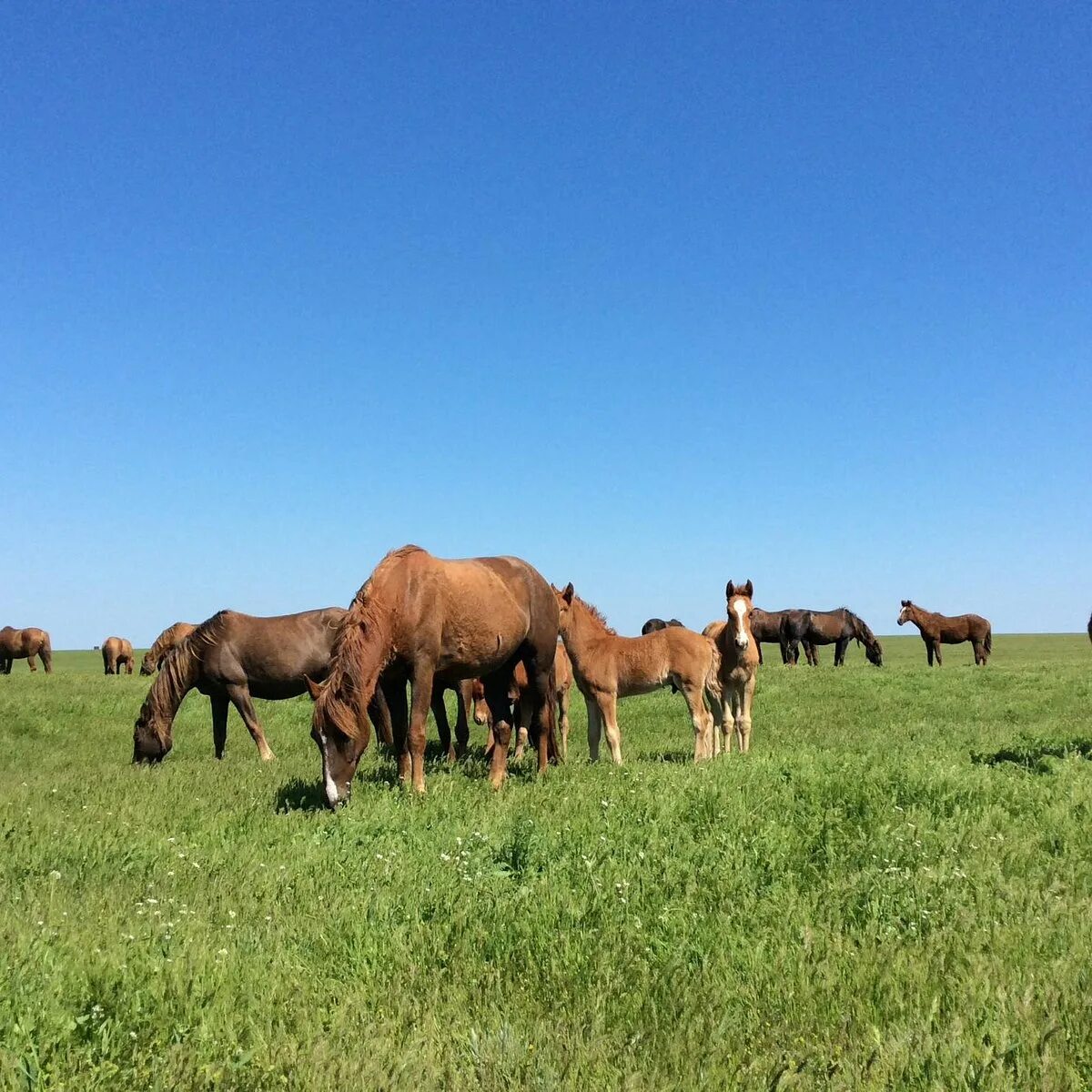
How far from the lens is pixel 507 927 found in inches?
218

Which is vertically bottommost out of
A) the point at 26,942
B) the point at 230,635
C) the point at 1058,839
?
the point at 1058,839

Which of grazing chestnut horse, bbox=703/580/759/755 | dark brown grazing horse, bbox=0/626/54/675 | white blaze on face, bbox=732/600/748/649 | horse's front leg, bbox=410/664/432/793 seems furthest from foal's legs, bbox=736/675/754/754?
dark brown grazing horse, bbox=0/626/54/675

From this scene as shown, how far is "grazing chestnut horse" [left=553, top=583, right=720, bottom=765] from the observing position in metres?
13.7

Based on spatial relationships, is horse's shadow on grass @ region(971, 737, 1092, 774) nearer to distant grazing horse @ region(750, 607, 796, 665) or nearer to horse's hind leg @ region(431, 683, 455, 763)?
horse's hind leg @ region(431, 683, 455, 763)

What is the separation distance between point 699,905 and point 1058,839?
3638mm

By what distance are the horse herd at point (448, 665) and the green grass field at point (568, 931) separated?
1126mm

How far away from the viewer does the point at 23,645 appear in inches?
1784

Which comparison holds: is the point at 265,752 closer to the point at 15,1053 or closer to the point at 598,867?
the point at 598,867

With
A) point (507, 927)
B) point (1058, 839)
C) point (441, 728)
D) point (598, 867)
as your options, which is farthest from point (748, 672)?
point (507, 927)

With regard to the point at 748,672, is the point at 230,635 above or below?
above

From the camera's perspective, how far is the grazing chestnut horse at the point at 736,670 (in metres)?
13.5

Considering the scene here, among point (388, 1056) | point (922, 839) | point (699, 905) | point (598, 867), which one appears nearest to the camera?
point (388, 1056)

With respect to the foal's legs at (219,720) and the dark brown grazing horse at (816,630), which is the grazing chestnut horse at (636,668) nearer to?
the foal's legs at (219,720)

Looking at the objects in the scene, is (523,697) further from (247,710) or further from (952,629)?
(952,629)
